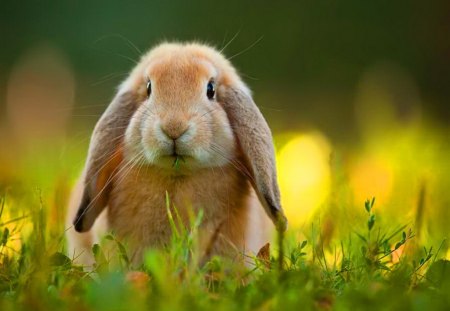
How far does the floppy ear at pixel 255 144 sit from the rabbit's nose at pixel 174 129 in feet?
1.32

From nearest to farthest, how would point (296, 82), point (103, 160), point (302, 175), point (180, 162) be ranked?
point (180, 162)
point (103, 160)
point (302, 175)
point (296, 82)

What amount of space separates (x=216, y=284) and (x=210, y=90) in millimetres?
1277

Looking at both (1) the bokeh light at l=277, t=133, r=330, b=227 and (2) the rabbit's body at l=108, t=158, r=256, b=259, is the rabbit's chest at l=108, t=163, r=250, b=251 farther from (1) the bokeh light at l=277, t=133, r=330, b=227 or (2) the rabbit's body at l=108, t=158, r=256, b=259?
(1) the bokeh light at l=277, t=133, r=330, b=227

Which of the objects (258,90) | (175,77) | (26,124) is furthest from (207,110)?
(258,90)

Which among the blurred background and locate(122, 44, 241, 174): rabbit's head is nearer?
locate(122, 44, 241, 174): rabbit's head

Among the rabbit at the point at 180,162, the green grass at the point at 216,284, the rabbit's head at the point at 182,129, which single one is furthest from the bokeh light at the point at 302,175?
the green grass at the point at 216,284

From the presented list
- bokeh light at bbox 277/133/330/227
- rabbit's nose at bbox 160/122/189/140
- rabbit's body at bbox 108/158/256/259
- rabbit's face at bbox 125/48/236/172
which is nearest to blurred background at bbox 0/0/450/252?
bokeh light at bbox 277/133/330/227

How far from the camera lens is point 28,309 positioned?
2.54 m

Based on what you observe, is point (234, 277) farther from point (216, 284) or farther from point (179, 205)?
point (179, 205)

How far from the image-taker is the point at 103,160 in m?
4.36

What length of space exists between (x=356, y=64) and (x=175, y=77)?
7.44 m

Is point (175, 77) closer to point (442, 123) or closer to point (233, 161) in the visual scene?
point (233, 161)

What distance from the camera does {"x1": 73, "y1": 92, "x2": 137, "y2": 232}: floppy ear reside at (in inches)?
170

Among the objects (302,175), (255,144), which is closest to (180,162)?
(255,144)
